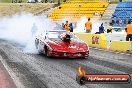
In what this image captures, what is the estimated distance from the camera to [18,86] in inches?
386

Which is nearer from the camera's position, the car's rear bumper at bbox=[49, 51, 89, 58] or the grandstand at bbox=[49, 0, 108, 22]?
the car's rear bumper at bbox=[49, 51, 89, 58]

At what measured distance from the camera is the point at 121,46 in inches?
884

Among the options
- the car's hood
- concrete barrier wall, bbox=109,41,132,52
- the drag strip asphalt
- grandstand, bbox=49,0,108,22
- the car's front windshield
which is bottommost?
concrete barrier wall, bbox=109,41,132,52

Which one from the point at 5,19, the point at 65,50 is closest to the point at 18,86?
the point at 65,50

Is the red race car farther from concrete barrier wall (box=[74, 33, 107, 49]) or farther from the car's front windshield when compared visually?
concrete barrier wall (box=[74, 33, 107, 49])

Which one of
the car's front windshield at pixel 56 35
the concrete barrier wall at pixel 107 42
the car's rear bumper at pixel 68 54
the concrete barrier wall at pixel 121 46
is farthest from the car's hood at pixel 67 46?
the concrete barrier wall at pixel 107 42

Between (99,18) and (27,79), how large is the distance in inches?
1592

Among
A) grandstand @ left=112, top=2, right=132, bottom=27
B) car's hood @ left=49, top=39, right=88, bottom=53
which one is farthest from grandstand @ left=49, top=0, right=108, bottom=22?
car's hood @ left=49, top=39, right=88, bottom=53

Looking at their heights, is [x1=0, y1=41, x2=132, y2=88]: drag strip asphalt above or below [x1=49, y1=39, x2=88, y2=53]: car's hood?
below

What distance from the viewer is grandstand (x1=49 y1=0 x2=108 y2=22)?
54.3m

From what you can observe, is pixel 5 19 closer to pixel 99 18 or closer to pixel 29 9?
pixel 29 9

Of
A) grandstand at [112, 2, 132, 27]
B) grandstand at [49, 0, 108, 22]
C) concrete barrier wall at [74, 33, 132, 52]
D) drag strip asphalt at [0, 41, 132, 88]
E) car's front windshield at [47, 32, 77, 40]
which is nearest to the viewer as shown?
drag strip asphalt at [0, 41, 132, 88]

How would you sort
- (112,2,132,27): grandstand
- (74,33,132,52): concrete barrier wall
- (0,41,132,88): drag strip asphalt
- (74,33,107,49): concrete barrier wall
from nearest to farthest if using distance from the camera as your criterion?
(0,41,132,88): drag strip asphalt < (74,33,132,52): concrete barrier wall < (74,33,107,49): concrete barrier wall < (112,2,132,27): grandstand

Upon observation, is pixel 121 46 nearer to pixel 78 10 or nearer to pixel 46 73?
pixel 46 73
